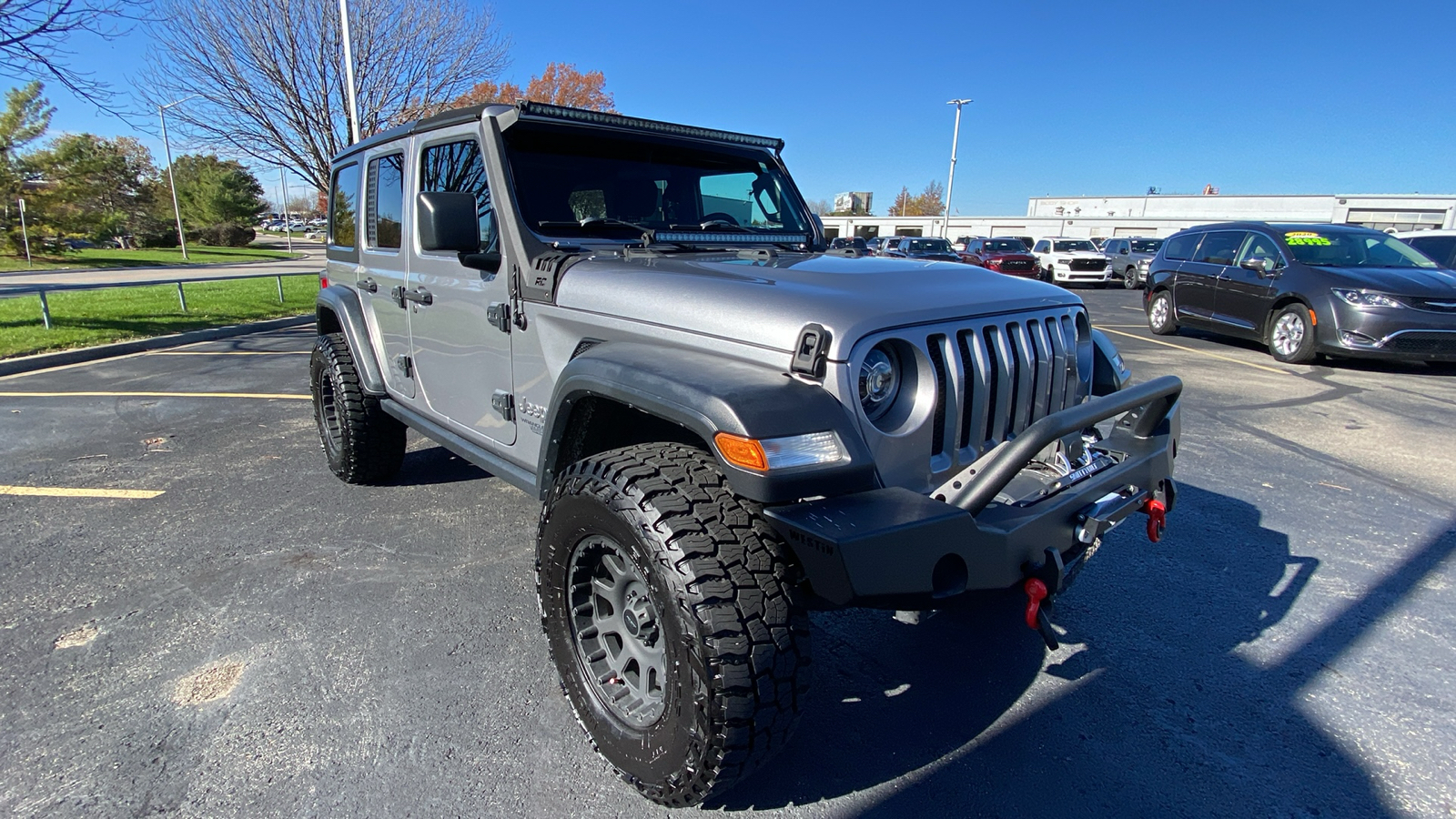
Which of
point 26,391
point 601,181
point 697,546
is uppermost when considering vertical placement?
point 601,181

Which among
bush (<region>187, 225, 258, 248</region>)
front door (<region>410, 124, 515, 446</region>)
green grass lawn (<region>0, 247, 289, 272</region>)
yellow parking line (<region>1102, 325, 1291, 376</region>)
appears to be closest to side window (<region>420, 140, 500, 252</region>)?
front door (<region>410, 124, 515, 446</region>)

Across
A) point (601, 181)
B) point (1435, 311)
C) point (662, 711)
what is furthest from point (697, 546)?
point (1435, 311)

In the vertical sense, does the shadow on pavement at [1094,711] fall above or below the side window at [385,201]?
below

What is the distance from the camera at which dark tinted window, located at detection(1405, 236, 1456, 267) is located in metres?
11.6

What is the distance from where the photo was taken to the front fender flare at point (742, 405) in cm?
175

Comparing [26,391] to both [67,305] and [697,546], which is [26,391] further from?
[697,546]

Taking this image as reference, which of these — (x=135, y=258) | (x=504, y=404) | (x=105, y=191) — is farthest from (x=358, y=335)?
(x=105, y=191)

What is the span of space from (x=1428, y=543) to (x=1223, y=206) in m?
64.0

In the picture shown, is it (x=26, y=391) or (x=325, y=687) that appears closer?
(x=325, y=687)

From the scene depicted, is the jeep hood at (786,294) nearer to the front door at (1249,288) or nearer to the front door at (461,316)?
the front door at (461,316)

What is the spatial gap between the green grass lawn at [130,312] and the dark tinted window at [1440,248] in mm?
18651

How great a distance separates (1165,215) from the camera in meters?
56.2

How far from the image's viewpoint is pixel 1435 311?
308 inches

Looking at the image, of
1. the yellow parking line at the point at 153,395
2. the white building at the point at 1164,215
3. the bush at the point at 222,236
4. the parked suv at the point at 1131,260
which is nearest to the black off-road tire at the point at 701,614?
Result: the yellow parking line at the point at 153,395
